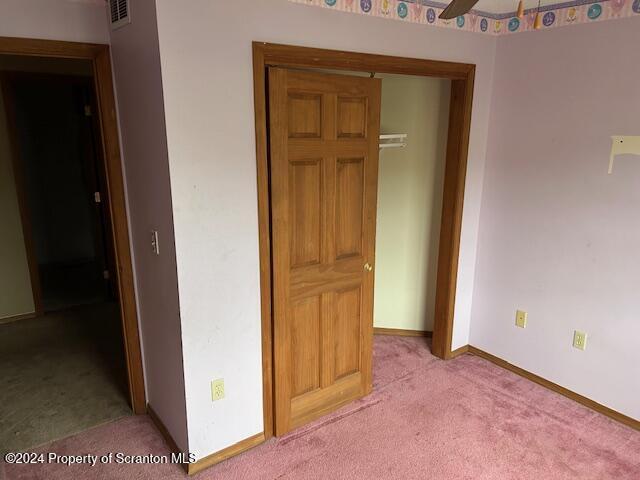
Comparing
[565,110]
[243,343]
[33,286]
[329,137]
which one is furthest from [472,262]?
[33,286]

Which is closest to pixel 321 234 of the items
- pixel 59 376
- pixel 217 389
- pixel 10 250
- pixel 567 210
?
pixel 217 389

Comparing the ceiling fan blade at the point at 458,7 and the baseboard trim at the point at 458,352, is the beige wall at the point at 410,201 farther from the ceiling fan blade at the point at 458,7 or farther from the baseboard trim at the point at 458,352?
the ceiling fan blade at the point at 458,7

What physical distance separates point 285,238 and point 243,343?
21.9 inches

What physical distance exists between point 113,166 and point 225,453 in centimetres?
155

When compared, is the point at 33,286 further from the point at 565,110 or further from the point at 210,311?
the point at 565,110

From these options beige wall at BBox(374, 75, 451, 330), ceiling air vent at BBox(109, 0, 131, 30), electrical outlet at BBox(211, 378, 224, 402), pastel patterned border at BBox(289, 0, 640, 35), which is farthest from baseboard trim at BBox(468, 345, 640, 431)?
ceiling air vent at BBox(109, 0, 131, 30)

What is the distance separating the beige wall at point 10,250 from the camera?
370 centimetres

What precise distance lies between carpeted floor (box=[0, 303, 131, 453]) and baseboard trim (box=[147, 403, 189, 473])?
0.18 metres

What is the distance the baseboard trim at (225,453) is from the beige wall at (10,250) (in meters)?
2.64

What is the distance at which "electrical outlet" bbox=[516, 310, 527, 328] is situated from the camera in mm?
3033

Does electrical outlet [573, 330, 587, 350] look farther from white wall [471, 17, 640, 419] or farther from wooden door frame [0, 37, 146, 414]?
wooden door frame [0, 37, 146, 414]

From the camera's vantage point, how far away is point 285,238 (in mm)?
2246

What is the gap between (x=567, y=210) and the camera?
2.71 meters

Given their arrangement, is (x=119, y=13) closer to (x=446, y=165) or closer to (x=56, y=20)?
(x=56, y=20)
